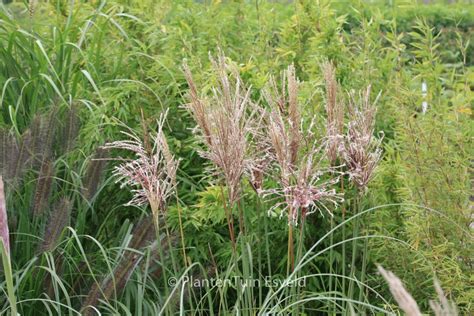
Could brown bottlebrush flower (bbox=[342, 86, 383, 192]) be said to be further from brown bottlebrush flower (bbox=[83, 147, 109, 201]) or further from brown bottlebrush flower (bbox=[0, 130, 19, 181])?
brown bottlebrush flower (bbox=[0, 130, 19, 181])

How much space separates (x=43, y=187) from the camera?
3.38 m

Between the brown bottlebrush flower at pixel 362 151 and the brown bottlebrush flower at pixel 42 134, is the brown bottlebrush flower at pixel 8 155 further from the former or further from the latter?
the brown bottlebrush flower at pixel 362 151

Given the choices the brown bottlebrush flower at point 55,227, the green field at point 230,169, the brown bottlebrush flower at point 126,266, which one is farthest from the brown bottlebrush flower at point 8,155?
the brown bottlebrush flower at point 126,266

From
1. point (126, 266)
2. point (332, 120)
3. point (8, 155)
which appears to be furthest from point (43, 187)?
point (332, 120)

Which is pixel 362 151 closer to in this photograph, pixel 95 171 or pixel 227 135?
pixel 227 135

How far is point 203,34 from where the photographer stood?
14.7 ft

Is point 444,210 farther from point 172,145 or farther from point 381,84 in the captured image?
point 172,145

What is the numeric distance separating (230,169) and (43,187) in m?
1.00

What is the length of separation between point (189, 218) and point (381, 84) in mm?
1112

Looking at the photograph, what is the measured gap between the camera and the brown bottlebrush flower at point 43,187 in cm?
337

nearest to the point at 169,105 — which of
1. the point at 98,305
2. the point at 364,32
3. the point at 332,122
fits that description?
the point at 364,32

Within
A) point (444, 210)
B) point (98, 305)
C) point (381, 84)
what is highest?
point (381, 84)

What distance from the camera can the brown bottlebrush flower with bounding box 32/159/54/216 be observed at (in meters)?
3.37

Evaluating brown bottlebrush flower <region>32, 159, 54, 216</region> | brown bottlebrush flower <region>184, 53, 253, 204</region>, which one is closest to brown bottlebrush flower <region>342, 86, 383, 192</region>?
brown bottlebrush flower <region>184, 53, 253, 204</region>
